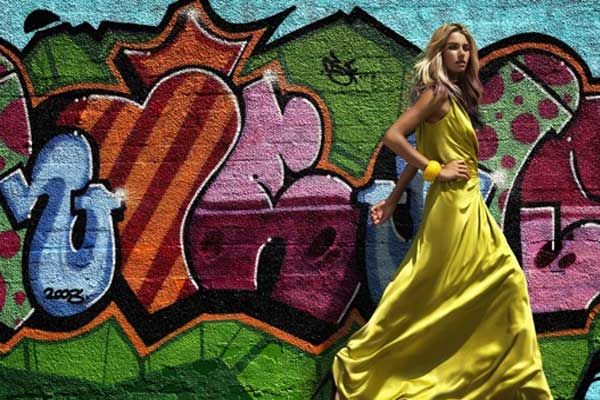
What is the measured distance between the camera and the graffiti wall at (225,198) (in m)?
5.98

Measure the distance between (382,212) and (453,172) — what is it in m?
0.52

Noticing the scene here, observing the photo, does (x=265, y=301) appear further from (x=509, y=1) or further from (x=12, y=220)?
(x=509, y=1)

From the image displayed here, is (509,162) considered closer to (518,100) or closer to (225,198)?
(518,100)

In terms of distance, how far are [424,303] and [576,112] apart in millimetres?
1539

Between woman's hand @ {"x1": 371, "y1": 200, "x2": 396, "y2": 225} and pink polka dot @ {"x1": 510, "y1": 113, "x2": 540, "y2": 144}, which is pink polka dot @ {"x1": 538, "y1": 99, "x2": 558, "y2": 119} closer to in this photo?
pink polka dot @ {"x1": 510, "y1": 113, "x2": 540, "y2": 144}

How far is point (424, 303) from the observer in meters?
5.42

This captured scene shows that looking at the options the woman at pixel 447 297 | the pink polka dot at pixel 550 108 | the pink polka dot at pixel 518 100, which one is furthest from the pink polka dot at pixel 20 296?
the pink polka dot at pixel 550 108

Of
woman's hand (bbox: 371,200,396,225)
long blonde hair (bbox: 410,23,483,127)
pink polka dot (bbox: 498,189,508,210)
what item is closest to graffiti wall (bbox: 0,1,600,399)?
pink polka dot (bbox: 498,189,508,210)

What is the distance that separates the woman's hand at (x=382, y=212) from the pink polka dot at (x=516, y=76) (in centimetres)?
106

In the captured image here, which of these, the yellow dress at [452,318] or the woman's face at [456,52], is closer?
the yellow dress at [452,318]

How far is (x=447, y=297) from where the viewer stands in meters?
5.41

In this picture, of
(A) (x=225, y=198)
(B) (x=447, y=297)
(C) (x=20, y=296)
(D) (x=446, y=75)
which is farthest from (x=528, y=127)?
(C) (x=20, y=296)

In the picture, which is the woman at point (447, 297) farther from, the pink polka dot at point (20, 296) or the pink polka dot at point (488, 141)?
the pink polka dot at point (20, 296)

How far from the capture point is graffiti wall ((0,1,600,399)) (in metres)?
5.98
